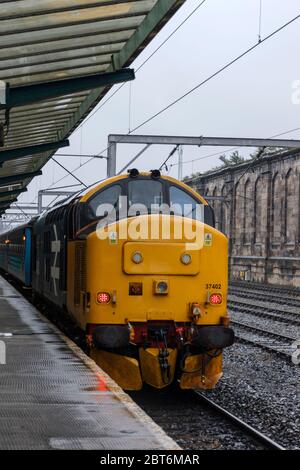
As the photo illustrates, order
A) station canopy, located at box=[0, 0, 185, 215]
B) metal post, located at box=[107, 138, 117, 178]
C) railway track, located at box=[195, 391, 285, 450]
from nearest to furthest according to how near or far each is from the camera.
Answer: railway track, located at box=[195, 391, 285, 450], station canopy, located at box=[0, 0, 185, 215], metal post, located at box=[107, 138, 117, 178]

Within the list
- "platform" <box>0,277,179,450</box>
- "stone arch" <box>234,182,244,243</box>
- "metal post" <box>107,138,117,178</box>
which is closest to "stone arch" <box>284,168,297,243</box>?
"stone arch" <box>234,182,244,243</box>

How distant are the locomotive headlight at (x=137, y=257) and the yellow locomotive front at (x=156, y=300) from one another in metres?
0.01

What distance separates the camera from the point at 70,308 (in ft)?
36.4

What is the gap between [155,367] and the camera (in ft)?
30.5

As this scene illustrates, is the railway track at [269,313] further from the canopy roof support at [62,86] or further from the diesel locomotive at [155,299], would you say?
the diesel locomotive at [155,299]

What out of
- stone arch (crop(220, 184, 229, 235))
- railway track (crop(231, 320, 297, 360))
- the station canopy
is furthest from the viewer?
stone arch (crop(220, 184, 229, 235))

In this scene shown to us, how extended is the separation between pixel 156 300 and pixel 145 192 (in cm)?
181

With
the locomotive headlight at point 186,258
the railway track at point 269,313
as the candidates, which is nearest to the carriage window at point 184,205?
the locomotive headlight at point 186,258

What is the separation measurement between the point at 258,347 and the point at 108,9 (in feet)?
25.0

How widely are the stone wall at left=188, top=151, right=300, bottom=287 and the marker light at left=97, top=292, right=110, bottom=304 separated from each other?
3045 centimetres

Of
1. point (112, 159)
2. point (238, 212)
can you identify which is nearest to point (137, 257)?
point (112, 159)

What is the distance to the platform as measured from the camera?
5707mm

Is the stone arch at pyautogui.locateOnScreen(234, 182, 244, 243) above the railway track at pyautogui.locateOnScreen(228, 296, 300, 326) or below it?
above

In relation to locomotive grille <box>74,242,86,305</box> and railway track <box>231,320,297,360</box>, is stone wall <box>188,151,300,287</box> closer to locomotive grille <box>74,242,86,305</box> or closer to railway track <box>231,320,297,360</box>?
railway track <box>231,320,297,360</box>
